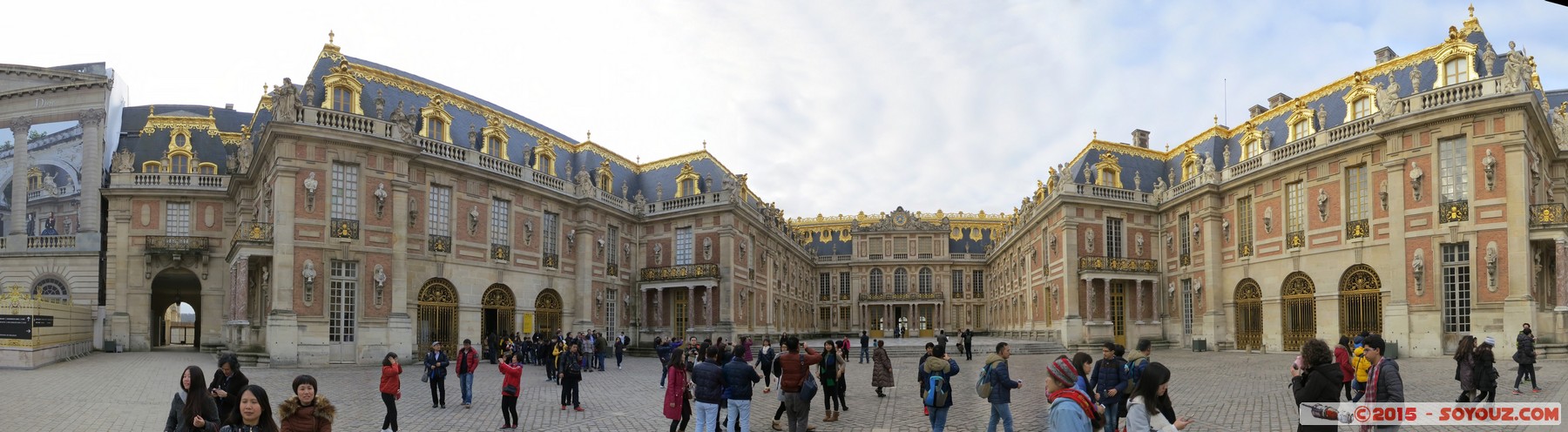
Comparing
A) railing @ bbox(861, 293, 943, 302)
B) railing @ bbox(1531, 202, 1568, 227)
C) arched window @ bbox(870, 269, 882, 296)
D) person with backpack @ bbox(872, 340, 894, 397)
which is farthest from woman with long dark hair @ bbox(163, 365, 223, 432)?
arched window @ bbox(870, 269, 882, 296)

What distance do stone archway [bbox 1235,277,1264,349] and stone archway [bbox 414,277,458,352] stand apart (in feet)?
91.7

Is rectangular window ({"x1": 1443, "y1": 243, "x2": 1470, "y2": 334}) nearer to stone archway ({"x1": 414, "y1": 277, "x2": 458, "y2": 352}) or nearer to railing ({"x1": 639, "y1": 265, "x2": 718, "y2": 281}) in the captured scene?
railing ({"x1": 639, "y1": 265, "x2": 718, "y2": 281})

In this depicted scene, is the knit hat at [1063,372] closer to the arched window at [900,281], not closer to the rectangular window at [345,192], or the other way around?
the rectangular window at [345,192]

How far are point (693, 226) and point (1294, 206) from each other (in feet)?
76.3

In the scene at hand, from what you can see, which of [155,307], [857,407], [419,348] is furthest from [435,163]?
[155,307]

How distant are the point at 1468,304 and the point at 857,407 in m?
19.6

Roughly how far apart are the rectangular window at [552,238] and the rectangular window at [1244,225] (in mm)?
25788

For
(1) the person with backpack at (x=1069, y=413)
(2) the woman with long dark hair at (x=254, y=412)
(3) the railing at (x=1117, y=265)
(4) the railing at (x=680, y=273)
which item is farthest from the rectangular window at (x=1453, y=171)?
(2) the woman with long dark hair at (x=254, y=412)

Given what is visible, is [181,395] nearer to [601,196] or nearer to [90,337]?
[601,196]

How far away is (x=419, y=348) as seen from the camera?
97.6ft

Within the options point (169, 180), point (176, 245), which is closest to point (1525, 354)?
point (176, 245)

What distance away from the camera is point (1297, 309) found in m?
31.1

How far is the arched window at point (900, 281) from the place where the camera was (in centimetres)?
7088

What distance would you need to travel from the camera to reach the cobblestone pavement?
13867mm
